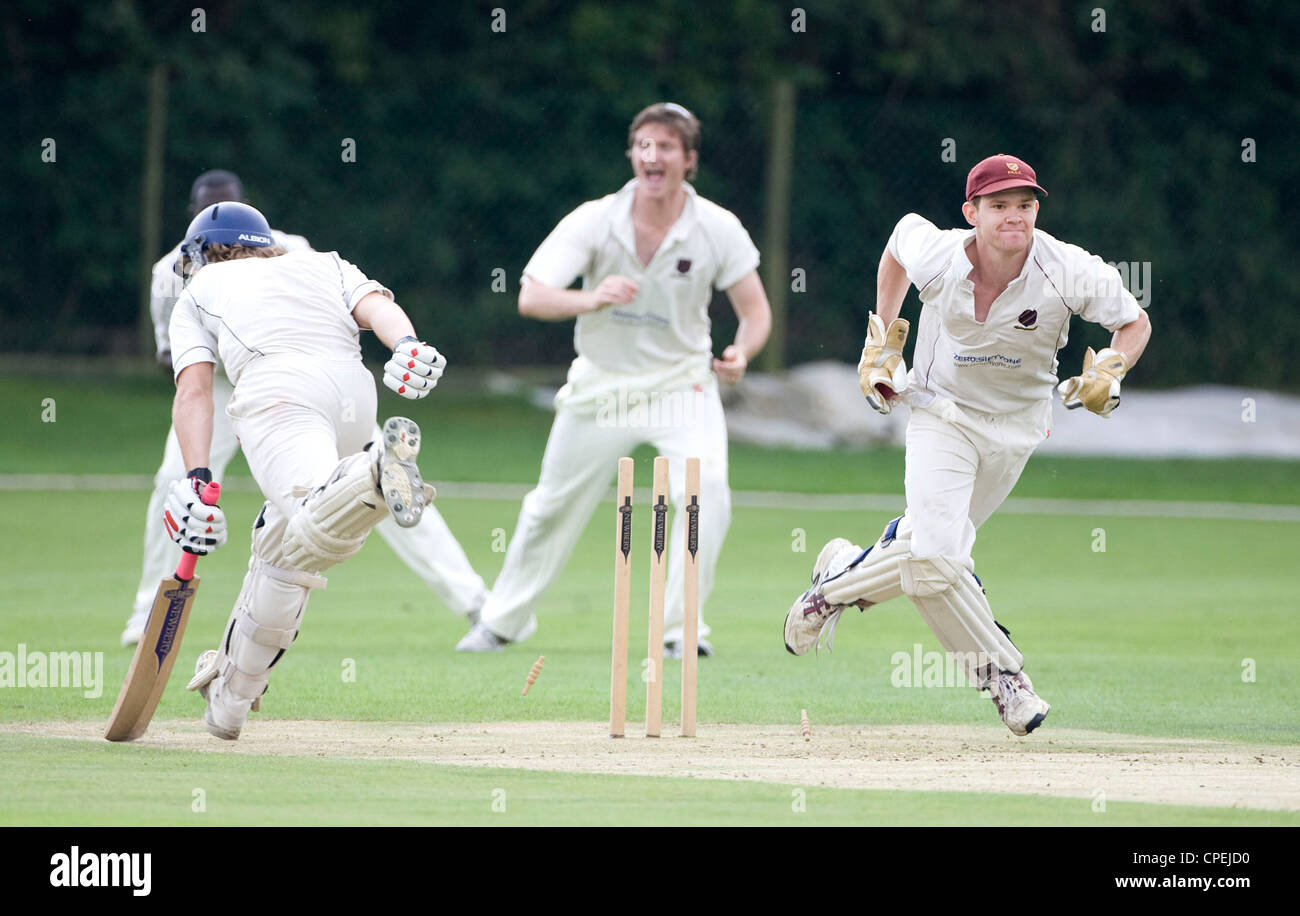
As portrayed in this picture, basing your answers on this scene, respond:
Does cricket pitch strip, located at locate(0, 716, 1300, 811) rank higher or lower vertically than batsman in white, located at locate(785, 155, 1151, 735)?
lower

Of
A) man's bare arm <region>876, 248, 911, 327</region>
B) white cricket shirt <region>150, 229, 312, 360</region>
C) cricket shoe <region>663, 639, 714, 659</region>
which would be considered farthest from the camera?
white cricket shirt <region>150, 229, 312, 360</region>

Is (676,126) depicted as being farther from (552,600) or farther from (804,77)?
(804,77)

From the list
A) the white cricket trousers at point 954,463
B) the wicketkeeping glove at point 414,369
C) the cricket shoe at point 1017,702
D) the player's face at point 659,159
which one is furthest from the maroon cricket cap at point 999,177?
the player's face at point 659,159

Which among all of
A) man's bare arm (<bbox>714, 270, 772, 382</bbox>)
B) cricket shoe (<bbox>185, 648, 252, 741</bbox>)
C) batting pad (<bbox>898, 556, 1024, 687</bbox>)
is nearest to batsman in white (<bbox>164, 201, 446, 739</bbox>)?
cricket shoe (<bbox>185, 648, 252, 741</bbox>)

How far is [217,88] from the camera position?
17.7 m

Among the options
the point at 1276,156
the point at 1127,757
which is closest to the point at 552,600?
the point at 1127,757

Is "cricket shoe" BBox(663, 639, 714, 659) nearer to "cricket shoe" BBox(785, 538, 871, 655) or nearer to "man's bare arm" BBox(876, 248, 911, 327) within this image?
"cricket shoe" BBox(785, 538, 871, 655)

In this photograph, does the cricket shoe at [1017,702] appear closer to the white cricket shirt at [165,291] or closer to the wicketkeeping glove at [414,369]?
the wicketkeeping glove at [414,369]

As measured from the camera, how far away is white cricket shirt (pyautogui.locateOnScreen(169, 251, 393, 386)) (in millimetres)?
5992

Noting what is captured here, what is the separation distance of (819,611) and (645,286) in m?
2.02

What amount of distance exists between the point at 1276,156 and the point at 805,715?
43.8ft

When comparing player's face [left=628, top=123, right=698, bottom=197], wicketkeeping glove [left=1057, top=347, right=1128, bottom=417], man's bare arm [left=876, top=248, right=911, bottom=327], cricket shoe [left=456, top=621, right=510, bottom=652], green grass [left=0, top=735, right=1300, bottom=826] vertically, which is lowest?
green grass [left=0, top=735, right=1300, bottom=826]

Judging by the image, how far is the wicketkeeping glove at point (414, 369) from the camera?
551 centimetres

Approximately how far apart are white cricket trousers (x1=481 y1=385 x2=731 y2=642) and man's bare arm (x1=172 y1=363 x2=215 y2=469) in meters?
2.22
